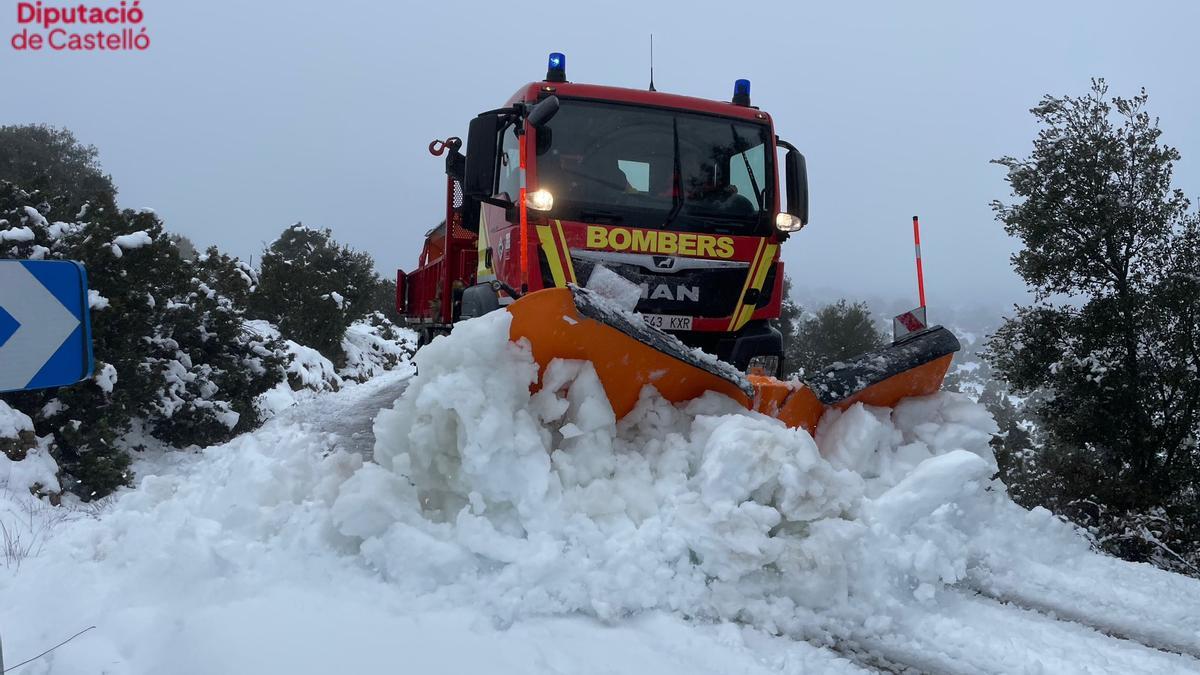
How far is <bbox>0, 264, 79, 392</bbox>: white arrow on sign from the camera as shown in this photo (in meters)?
1.96

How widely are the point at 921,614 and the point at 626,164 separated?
3.56 metres

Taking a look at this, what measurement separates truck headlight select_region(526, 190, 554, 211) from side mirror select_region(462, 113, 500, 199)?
1.25 ft

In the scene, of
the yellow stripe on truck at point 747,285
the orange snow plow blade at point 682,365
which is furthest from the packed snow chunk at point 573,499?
the yellow stripe on truck at point 747,285

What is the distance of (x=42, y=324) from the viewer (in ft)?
6.61

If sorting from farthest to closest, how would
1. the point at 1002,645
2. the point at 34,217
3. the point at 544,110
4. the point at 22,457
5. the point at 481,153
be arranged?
the point at 34,217
the point at 22,457
the point at 481,153
the point at 544,110
the point at 1002,645

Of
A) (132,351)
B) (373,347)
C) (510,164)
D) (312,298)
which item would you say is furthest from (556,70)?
(373,347)

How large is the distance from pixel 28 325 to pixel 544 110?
11.4ft

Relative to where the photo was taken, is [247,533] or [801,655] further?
[247,533]

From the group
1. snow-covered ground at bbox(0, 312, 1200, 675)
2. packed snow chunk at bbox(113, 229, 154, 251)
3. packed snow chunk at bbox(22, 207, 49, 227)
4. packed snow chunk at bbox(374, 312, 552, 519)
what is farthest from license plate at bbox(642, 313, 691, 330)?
packed snow chunk at bbox(22, 207, 49, 227)

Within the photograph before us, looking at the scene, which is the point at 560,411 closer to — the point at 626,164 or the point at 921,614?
the point at 921,614

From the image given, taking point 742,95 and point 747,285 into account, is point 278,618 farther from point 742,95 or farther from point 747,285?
point 742,95

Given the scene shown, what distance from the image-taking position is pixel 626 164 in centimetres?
535

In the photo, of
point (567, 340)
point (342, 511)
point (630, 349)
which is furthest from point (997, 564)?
point (342, 511)

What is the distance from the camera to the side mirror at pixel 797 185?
5734 millimetres
